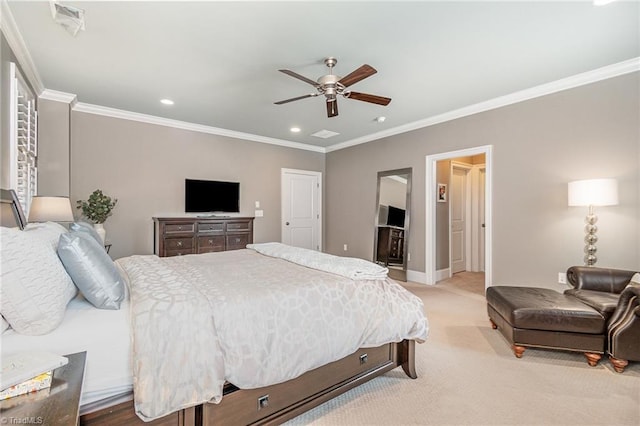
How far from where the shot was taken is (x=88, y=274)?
4.42ft

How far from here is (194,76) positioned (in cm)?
312

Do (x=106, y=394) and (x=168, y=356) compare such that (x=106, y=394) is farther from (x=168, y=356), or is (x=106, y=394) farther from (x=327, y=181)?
(x=327, y=181)

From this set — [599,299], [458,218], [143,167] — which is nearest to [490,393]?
[599,299]

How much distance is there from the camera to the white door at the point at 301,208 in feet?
19.7

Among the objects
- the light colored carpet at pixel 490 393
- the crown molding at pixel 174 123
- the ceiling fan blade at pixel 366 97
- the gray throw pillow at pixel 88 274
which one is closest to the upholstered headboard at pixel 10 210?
the gray throw pillow at pixel 88 274

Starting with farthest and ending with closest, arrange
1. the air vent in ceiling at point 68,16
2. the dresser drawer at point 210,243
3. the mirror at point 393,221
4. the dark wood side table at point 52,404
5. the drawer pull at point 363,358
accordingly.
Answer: the mirror at point 393,221, the dresser drawer at point 210,243, the air vent in ceiling at point 68,16, the drawer pull at point 363,358, the dark wood side table at point 52,404

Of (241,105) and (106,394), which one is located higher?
(241,105)

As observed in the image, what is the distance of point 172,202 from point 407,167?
3900mm

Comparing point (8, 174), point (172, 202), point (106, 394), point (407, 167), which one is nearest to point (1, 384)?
point (106, 394)

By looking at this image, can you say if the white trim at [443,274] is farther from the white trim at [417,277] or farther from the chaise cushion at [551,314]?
the chaise cushion at [551,314]

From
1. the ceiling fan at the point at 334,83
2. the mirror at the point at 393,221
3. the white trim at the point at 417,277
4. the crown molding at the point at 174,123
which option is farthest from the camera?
the mirror at the point at 393,221

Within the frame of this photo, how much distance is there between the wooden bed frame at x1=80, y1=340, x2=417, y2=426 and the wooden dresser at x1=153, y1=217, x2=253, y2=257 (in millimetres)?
3381

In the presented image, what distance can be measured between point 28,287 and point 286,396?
1.24 m

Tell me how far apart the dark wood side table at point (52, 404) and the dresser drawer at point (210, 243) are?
12.0ft
